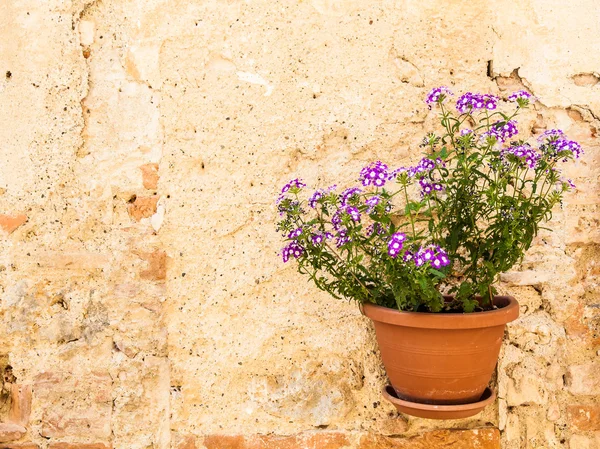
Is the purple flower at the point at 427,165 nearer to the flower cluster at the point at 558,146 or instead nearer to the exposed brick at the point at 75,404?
the flower cluster at the point at 558,146

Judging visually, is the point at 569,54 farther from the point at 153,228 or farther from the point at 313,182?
the point at 153,228

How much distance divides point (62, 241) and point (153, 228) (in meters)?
0.30

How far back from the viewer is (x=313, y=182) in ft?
7.20

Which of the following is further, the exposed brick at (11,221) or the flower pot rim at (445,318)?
the exposed brick at (11,221)

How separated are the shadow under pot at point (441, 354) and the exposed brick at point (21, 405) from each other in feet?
3.79

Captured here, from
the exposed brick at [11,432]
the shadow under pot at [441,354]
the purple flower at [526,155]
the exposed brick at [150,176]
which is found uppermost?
the purple flower at [526,155]

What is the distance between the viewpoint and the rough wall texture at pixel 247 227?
85.7 inches

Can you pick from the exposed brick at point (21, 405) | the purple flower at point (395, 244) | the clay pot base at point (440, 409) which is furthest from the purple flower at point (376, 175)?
the exposed brick at point (21, 405)

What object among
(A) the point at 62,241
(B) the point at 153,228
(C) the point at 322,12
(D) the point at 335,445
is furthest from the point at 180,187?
(D) the point at 335,445

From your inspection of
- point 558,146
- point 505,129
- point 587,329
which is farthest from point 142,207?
point 587,329

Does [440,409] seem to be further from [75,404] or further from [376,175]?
[75,404]

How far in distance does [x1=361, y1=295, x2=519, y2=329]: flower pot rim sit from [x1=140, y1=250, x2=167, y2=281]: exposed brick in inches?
28.3

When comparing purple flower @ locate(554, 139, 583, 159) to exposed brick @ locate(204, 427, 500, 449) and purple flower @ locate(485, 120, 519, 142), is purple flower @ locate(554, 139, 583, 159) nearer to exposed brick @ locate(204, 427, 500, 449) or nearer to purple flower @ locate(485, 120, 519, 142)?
purple flower @ locate(485, 120, 519, 142)

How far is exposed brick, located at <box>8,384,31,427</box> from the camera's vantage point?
2254 mm
